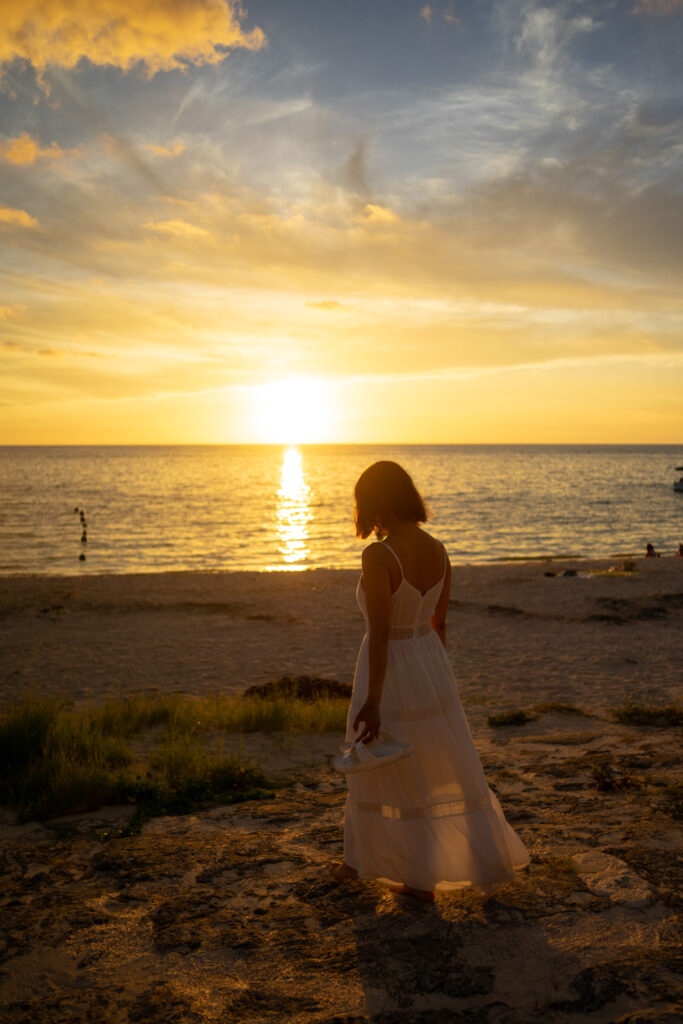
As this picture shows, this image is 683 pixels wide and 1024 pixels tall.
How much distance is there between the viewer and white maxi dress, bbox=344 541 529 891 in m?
3.75

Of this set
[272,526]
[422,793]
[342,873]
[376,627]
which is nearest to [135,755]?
[342,873]

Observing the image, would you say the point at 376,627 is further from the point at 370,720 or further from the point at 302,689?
the point at 302,689

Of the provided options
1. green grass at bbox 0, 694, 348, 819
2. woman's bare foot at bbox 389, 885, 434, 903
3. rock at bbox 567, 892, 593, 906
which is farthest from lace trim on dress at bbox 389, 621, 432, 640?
green grass at bbox 0, 694, 348, 819

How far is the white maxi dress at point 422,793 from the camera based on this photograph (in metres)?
3.75

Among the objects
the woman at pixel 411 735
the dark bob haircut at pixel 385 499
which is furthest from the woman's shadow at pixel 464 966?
the dark bob haircut at pixel 385 499

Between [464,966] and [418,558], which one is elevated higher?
[418,558]

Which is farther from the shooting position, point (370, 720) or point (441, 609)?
point (441, 609)

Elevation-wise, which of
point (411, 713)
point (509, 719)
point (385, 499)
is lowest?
point (509, 719)

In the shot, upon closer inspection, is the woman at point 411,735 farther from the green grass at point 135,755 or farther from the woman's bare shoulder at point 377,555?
the green grass at point 135,755

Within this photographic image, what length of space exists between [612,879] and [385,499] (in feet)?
7.86

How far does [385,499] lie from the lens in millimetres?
3748

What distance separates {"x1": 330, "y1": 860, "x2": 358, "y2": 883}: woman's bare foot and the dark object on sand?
578cm

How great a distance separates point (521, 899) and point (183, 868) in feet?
6.64

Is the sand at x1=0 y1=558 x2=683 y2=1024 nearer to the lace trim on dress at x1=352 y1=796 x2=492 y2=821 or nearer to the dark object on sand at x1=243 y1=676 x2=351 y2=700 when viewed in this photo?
the lace trim on dress at x1=352 y1=796 x2=492 y2=821
